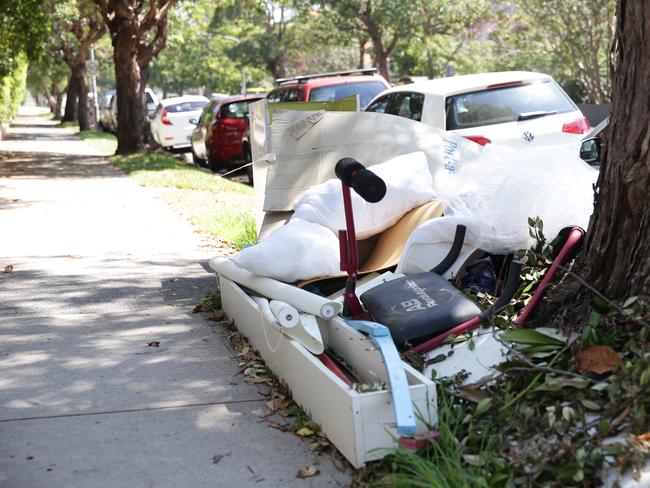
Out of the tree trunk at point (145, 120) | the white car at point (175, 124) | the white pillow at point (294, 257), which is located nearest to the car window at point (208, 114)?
the tree trunk at point (145, 120)

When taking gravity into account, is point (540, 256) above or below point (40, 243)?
above

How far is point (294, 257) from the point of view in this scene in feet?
18.5

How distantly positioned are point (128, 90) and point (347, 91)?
8972 millimetres

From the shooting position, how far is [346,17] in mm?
34719

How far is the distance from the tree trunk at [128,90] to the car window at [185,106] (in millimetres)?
2987

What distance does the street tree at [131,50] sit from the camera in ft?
70.8

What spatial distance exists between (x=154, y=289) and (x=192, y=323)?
3.96ft

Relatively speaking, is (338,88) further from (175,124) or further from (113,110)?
(113,110)

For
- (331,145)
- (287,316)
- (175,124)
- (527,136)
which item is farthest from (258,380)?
(175,124)

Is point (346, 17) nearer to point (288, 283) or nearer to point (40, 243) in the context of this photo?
point (40, 243)

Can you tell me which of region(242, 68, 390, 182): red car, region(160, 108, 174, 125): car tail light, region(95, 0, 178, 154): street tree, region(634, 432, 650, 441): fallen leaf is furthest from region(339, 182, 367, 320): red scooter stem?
region(160, 108, 174, 125): car tail light

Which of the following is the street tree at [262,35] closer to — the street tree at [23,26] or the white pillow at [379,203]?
the street tree at [23,26]

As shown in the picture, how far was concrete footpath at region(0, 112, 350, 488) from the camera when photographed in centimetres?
405

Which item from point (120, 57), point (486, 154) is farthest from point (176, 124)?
point (486, 154)
